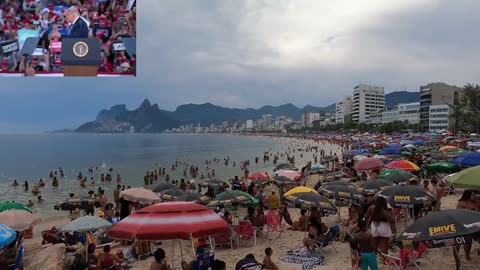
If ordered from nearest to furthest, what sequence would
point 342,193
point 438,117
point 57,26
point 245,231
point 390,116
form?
1. point 342,193
2. point 245,231
3. point 57,26
4. point 438,117
5. point 390,116

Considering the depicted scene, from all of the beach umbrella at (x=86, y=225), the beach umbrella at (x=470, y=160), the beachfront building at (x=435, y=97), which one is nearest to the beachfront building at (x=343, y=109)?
the beachfront building at (x=435, y=97)

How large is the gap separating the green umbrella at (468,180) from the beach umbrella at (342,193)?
227 cm

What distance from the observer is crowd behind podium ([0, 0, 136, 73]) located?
17.9 m

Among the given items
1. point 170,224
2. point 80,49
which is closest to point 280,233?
point 170,224

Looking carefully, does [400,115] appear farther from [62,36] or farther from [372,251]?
[372,251]

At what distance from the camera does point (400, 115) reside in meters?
121

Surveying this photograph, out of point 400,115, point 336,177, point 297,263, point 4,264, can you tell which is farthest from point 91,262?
point 400,115

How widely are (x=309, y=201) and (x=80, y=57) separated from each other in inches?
524

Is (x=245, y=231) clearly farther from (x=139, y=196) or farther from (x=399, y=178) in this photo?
(x=399, y=178)

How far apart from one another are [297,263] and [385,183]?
317 cm

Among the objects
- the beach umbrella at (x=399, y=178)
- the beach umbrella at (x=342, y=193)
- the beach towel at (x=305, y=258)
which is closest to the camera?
the beach towel at (x=305, y=258)

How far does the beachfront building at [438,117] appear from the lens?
94.9 meters

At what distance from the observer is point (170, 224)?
4980 mm

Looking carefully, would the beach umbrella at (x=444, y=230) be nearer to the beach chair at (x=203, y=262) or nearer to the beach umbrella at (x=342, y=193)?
the beach chair at (x=203, y=262)
